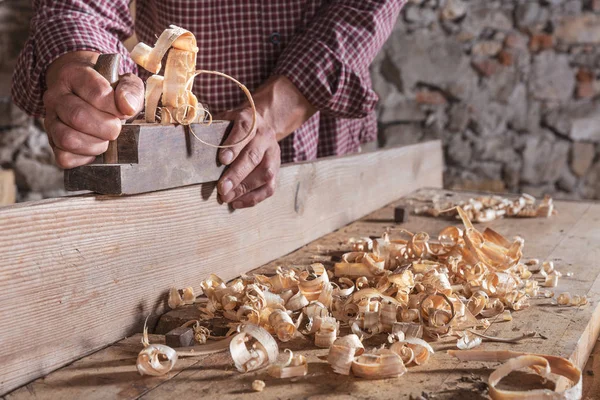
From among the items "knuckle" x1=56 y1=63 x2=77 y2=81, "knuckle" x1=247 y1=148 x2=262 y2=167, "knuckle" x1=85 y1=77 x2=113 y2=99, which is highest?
"knuckle" x1=56 y1=63 x2=77 y2=81

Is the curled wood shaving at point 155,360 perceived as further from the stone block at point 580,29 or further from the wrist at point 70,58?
the stone block at point 580,29

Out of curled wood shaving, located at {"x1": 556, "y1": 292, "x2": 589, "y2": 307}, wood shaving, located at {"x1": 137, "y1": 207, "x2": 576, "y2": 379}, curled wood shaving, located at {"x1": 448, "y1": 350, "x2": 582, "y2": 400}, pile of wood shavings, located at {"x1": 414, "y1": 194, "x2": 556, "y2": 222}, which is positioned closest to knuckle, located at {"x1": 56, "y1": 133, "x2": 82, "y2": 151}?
wood shaving, located at {"x1": 137, "y1": 207, "x2": 576, "y2": 379}

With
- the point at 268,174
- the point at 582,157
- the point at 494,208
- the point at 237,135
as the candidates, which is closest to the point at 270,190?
the point at 268,174

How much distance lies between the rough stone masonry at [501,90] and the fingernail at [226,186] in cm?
244

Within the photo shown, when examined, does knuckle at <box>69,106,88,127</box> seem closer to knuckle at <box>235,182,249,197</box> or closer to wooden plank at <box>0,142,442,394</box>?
wooden plank at <box>0,142,442,394</box>

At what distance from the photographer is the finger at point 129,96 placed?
0.99m

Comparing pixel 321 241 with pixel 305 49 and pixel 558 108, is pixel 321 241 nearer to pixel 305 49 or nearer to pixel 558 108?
pixel 305 49

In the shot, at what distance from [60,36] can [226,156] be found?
46 centimetres

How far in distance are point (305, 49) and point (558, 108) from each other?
7.49 feet

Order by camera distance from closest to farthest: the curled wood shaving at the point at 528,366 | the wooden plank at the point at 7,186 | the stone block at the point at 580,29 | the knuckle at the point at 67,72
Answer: the curled wood shaving at the point at 528,366 → the knuckle at the point at 67,72 → the wooden plank at the point at 7,186 → the stone block at the point at 580,29

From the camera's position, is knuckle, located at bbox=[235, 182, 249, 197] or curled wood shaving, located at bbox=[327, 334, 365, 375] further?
knuckle, located at bbox=[235, 182, 249, 197]

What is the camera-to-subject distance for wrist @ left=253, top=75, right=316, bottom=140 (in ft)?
4.89

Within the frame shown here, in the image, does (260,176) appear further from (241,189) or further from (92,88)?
(92,88)

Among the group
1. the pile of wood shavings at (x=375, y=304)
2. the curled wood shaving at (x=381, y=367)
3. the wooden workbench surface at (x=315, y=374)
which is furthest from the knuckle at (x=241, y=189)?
the curled wood shaving at (x=381, y=367)
